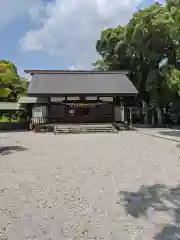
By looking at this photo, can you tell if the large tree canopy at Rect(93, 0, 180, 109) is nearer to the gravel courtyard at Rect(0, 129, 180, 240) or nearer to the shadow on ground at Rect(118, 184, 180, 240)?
the gravel courtyard at Rect(0, 129, 180, 240)

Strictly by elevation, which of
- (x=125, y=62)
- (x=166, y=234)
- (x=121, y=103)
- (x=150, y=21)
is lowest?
(x=166, y=234)

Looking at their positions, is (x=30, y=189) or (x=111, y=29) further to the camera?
(x=111, y=29)

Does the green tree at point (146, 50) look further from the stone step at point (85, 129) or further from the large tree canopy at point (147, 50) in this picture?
the stone step at point (85, 129)

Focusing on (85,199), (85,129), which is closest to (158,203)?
(85,199)

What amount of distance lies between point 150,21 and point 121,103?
24.3 feet

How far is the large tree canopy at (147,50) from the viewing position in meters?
24.3

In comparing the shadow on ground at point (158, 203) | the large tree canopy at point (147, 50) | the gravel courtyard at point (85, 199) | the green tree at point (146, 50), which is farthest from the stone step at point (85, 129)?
the shadow on ground at point (158, 203)

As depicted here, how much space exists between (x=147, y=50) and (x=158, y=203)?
22.3 metres

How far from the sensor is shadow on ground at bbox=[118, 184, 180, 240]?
12.4ft

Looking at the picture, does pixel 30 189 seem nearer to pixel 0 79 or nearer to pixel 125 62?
pixel 0 79

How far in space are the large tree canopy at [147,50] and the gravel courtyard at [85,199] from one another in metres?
11.8

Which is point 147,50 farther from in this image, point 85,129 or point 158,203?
point 158,203

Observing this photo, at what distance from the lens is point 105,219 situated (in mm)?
4160

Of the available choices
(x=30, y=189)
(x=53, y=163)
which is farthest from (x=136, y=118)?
(x=30, y=189)
